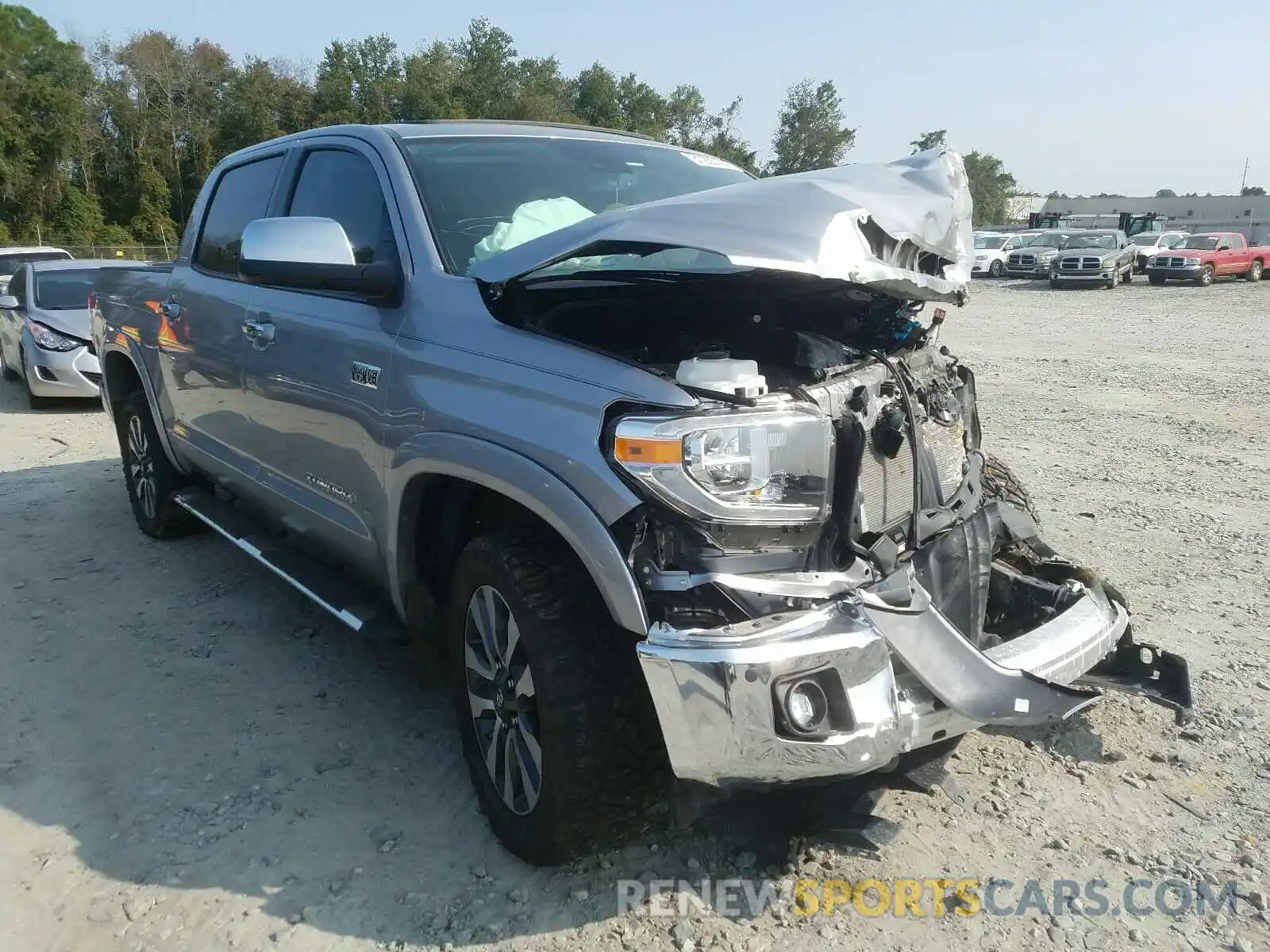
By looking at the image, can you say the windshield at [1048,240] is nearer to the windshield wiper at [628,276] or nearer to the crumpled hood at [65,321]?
the crumpled hood at [65,321]

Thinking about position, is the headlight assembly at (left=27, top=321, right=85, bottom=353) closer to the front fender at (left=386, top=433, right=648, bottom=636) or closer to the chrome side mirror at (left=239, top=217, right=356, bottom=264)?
the chrome side mirror at (left=239, top=217, right=356, bottom=264)

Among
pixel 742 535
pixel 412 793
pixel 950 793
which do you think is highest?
pixel 742 535

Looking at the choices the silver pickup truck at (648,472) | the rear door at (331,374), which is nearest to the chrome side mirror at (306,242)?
the silver pickup truck at (648,472)

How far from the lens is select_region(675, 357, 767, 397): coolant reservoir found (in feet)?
7.39

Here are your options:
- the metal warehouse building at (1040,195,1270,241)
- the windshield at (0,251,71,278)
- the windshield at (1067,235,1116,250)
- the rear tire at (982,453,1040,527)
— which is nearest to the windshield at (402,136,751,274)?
the rear tire at (982,453,1040,527)

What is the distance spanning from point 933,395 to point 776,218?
0.94 metres

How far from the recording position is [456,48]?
63.4m

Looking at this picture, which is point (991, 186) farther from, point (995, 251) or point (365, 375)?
point (365, 375)

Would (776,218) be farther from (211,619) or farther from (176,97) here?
(176,97)

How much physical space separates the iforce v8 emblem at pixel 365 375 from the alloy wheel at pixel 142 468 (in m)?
2.89

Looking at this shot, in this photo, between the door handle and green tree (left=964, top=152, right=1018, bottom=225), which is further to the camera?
green tree (left=964, top=152, right=1018, bottom=225)

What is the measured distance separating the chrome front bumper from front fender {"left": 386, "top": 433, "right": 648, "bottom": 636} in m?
0.13

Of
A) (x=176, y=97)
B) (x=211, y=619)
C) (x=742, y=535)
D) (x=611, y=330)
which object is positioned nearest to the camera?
(x=742, y=535)

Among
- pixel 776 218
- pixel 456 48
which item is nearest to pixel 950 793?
pixel 776 218
